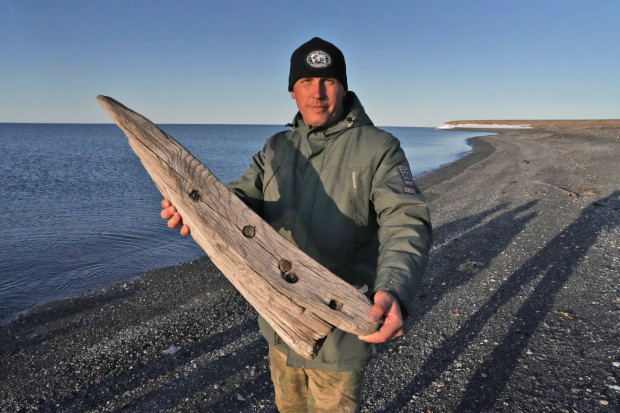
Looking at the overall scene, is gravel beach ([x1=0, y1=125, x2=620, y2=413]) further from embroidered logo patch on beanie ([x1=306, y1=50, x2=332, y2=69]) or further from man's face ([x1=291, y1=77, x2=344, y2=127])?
embroidered logo patch on beanie ([x1=306, y1=50, x2=332, y2=69])

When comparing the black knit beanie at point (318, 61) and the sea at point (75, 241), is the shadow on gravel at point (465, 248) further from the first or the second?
the sea at point (75, 241)

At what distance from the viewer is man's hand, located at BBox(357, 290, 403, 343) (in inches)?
68.8

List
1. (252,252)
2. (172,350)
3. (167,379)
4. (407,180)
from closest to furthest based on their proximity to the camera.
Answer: (252,252)
(407,180)
(167,379)
(172,350)

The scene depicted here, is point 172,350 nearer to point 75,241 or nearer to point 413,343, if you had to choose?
point 413,343

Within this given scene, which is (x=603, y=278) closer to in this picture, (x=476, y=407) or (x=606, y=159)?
(x=476, y=407)

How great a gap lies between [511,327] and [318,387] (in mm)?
4615

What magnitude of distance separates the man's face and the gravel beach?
359cm

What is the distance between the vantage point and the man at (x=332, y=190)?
232cm

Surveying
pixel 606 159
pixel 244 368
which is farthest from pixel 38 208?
pixel 606 159

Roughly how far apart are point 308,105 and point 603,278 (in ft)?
26.1

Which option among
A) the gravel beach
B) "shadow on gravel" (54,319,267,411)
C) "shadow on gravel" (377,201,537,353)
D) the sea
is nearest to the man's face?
the gravel beach

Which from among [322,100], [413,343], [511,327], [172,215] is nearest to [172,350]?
[413,343]

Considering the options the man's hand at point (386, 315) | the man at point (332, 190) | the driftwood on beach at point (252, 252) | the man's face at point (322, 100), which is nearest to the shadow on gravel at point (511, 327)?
the man at point (332, 190)

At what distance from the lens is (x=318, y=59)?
2.46 metres
